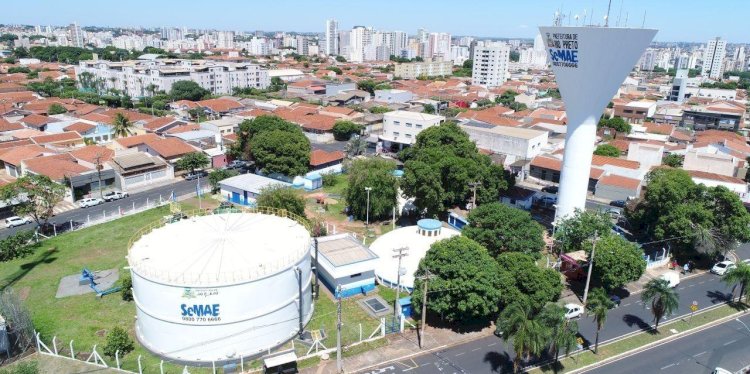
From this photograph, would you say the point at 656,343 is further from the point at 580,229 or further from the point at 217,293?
the point at 217,293

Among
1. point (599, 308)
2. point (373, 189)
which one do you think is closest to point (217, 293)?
point (599, 308)

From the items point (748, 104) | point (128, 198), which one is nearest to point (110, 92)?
point (128, 198)

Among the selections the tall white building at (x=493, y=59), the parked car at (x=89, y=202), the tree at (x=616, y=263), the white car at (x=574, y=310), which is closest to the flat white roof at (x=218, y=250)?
the white car at (x=574, y=310)

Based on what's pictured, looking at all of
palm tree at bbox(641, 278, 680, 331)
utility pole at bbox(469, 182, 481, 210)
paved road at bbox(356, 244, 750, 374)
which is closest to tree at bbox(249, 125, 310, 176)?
utility pole at bbox(469, 182, 481, 210)

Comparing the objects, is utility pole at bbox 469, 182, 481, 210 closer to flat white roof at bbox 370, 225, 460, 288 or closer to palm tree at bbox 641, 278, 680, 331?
flat white roof at bbox 370, 225, 460, 288

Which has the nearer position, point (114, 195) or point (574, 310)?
point (574, 310)

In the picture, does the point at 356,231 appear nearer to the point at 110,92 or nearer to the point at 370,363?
the point at 370,363
